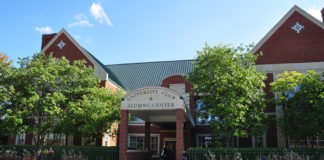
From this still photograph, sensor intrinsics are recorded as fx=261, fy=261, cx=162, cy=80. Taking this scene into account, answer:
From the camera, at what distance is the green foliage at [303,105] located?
1605 centimetres

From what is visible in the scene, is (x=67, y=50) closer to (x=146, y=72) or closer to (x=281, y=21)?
(x=146, y=72)

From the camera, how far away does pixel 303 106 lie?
17.2 metres

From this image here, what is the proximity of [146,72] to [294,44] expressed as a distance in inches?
713

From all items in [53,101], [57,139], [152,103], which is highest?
[53,101]

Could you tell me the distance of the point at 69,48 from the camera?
27281 millimetres

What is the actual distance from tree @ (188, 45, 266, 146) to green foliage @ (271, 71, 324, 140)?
1544 millimetres

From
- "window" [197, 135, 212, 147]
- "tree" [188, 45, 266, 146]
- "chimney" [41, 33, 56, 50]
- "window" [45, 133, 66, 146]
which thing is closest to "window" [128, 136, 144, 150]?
"window" [197, 135, 212, 147]

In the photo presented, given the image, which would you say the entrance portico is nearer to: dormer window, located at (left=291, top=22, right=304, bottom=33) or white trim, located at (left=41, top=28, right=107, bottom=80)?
white trim, located at (left=41, top=28, right=107, bottom=80)

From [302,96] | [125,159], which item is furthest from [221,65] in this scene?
[125,159]

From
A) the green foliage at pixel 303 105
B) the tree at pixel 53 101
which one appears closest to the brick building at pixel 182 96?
the green foliage at pixel 303 105

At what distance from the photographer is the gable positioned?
21.9 metres

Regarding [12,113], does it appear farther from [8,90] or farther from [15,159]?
[15,159]

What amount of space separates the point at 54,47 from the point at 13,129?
1127cm

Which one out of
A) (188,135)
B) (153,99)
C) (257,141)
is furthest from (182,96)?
(257,141)
